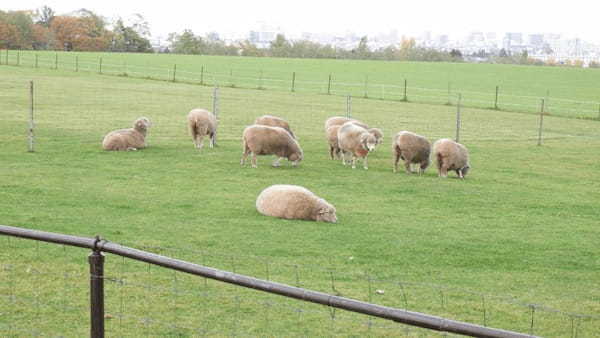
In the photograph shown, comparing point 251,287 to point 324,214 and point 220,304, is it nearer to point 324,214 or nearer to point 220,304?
point 220,304

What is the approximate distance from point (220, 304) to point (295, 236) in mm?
3688

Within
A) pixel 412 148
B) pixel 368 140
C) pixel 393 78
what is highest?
pixel 393 78

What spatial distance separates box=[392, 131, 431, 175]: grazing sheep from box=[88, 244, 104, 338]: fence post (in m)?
15.2

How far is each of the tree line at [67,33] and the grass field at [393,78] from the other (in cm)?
2283

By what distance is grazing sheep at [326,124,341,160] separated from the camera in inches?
889

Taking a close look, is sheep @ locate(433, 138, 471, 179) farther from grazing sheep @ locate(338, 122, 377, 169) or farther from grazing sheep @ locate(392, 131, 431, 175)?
grazing sheep @ locate(338, 122, 377, 169)

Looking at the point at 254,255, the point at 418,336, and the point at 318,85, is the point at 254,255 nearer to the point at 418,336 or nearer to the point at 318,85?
the point at 418,336

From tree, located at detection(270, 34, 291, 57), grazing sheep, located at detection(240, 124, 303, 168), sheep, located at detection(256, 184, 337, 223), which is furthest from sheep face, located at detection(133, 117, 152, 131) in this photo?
tree, located at detection(270, 34, 291, 57)

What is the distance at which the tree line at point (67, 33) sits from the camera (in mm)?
111250

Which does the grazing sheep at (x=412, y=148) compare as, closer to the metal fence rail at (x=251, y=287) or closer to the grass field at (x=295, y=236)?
the grass field at (x=295, y=236)

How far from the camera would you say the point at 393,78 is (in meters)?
78.1

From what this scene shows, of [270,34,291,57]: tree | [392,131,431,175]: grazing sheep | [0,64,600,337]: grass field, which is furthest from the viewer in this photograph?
[270,34,291,57]: tree

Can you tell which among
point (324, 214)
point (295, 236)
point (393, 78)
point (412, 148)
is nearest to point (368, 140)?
point (412, 148)

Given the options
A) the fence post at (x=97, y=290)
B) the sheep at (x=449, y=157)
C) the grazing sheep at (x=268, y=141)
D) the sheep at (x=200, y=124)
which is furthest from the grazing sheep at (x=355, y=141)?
the fence post at (x=97, y=290)
